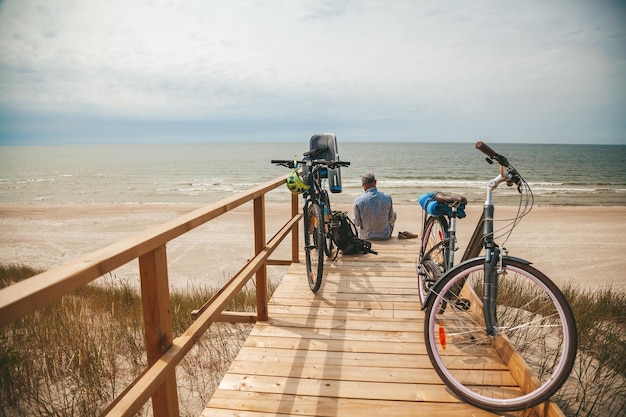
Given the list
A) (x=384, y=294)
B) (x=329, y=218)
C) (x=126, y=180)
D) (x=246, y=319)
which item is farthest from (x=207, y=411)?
(x=126, y=180)

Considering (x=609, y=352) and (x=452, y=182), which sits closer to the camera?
(x=609, y=352)

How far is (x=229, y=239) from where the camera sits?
11.8 m

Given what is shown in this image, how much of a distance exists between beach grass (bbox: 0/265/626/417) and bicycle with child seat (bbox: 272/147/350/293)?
3.91 ft

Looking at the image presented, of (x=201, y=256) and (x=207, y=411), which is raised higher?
(x=207, y=411)

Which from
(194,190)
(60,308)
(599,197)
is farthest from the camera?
(194,190)

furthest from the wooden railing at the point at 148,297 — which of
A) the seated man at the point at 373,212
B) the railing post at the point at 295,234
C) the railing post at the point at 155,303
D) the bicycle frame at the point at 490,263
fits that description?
the seated man at the point at 373,212

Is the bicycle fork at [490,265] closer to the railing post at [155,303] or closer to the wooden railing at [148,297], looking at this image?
the wooden railing at [148,297]

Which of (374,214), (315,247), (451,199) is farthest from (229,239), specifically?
(451,199)

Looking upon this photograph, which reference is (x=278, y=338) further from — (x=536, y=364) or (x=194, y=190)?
(x=194, y=190)

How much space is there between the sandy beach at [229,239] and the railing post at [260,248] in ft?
12.3

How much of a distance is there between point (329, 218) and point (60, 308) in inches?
159

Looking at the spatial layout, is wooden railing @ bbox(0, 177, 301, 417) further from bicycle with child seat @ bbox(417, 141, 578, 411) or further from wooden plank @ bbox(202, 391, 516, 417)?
bicycle with child seat @ bbox(417, 141, 578, 411)

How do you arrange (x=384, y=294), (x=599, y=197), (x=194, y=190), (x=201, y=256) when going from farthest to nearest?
(x=194, y=190) < (x=599, y=197) < (x=201, y=256) < (x=384, y=294)

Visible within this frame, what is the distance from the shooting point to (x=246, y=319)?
11.0ft
